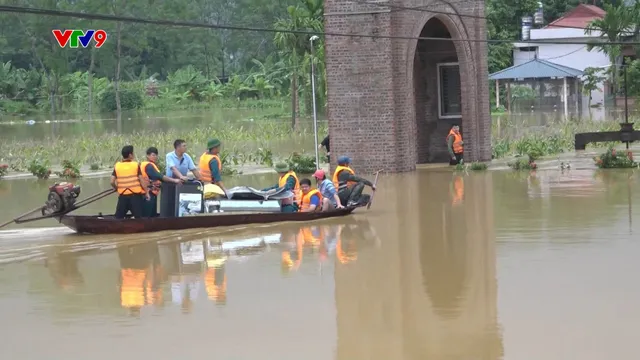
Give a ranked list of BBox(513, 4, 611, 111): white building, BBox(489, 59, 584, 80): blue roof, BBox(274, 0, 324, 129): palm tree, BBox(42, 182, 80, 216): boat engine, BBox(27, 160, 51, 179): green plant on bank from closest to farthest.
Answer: BBox(42, 182, 80, 216): boat engine → BBox(27, 160, 51, 179): green plant on bank → BBox(274, 0, 324, 129): palm tree → BBox(489, 59, 584, 80): blue roof → BBox(513, 4, 611, 111): white building

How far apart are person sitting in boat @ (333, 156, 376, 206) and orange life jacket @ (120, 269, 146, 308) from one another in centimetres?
556

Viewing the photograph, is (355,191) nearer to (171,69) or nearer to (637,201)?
(637,201)

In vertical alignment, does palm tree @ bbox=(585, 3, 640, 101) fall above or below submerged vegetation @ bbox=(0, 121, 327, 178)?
above

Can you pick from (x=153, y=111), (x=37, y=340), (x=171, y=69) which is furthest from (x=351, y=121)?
(x=171, y=69)

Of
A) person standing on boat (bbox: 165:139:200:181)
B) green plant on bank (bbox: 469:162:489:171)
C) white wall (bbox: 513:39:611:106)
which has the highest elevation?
white wall (bbox: 513:39:611:106)

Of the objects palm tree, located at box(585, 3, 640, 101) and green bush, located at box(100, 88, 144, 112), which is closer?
palm tree, located at box(585, 3, 640, 101)

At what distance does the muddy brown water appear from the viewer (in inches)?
421

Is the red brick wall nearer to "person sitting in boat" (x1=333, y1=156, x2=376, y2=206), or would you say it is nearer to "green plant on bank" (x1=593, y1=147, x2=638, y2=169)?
"green plant on bank" (x1=593, y1=147, x2=638, y2=169)

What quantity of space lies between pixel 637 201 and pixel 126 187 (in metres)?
9.29

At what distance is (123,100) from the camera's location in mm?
82625

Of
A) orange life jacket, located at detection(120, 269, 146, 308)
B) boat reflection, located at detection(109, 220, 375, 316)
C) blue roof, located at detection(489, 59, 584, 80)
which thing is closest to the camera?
orange life jacket, located at detection(120, 269, 146, 308)

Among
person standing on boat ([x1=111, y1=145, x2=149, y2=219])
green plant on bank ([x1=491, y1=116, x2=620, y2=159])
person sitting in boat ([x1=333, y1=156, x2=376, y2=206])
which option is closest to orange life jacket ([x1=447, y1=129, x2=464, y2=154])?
green plant on bank ([x1=491, y1=116, x2=620, y2=159])

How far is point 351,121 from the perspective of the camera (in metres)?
27.2

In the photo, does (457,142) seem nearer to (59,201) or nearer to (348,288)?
(59,201)
